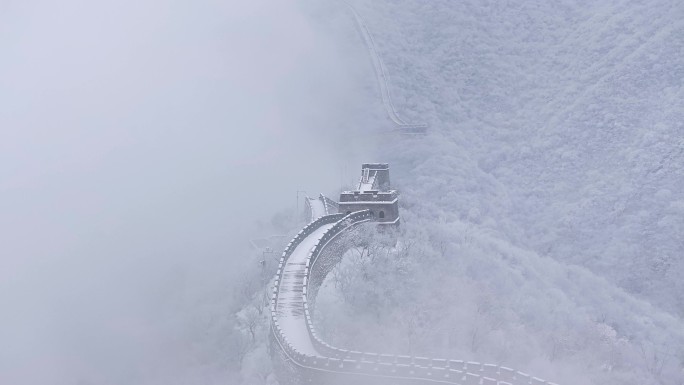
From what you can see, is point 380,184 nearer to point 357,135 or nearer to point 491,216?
point 491,216

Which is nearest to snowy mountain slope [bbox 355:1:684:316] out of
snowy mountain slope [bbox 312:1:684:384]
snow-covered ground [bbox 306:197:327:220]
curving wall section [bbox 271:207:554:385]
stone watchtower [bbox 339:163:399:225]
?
snowy mountain slope [bbox 312:1:684:384]

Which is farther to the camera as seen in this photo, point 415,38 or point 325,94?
point 415,38

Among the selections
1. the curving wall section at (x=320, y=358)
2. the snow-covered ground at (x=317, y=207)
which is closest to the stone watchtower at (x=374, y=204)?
the snow-covered ground at (x=317, y=207)

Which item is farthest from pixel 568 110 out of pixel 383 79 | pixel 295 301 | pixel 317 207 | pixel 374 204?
pixel 295 301

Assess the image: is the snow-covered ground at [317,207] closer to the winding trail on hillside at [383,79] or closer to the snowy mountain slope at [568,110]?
the snowy mountain slope at [568,110]

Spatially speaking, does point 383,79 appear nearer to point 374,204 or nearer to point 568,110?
point 568,110

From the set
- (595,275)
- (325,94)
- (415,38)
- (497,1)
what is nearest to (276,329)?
(595,275)

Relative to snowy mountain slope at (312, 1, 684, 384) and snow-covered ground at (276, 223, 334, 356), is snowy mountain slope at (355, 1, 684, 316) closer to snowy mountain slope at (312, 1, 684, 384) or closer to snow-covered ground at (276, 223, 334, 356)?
snowy mountain slope at (312, 1, 684, 384)
